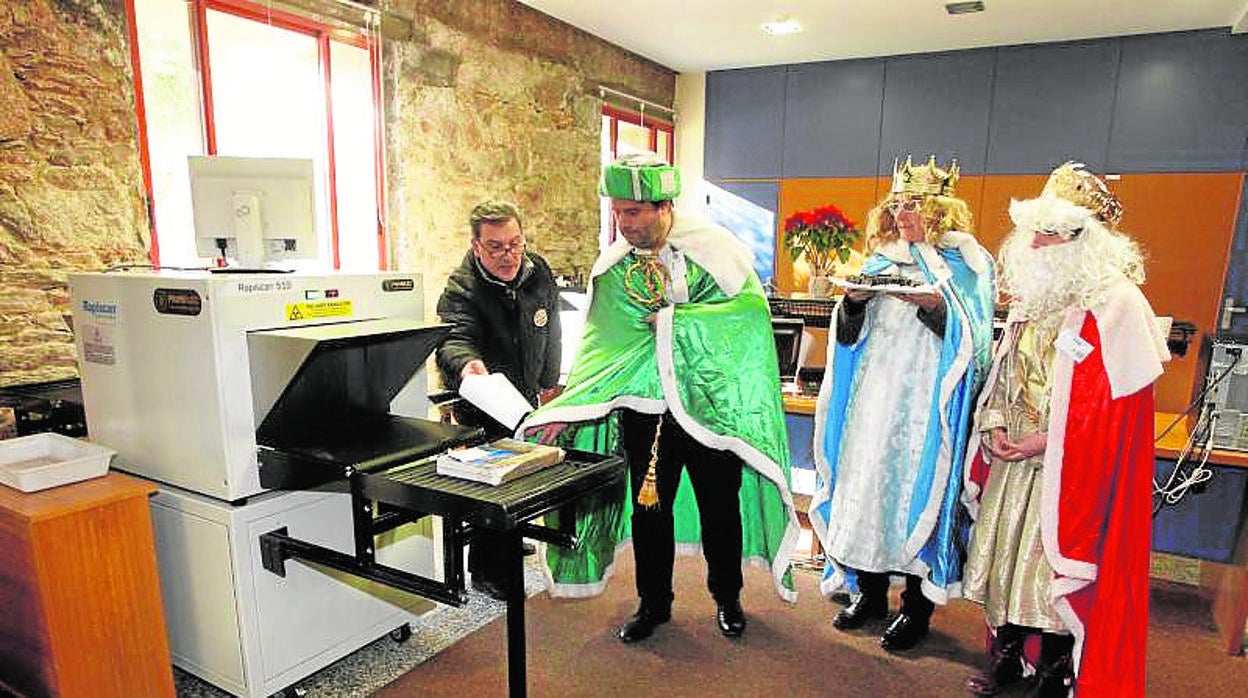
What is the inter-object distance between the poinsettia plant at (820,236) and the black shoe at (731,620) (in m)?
2.25

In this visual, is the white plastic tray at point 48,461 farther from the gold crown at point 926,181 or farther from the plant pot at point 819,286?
A: the plant pot at point 819,286

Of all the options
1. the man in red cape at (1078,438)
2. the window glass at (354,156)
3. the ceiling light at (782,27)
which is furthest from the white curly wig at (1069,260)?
the ceiling light at (782,27)

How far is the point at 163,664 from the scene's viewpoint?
1.99 m

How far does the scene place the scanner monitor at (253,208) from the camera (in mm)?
→ 2086

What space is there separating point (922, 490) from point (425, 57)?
10.4 ft

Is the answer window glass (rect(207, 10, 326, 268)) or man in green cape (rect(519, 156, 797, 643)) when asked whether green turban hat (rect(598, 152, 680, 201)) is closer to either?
man in green cape (rect(519, 156, 797, 643))

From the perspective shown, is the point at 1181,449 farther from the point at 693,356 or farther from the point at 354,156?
the point at 354,156

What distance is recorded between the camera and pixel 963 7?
4.54m

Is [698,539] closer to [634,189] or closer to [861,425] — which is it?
[861,425]

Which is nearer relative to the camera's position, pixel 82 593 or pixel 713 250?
pixel 82 593

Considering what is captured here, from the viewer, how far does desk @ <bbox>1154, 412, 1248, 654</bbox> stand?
2.53 meters

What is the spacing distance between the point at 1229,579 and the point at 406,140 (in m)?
3.92

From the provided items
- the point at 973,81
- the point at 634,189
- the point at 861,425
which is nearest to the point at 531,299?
the point at 634,189

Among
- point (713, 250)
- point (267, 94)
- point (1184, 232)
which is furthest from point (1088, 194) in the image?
point (1184, 232)
